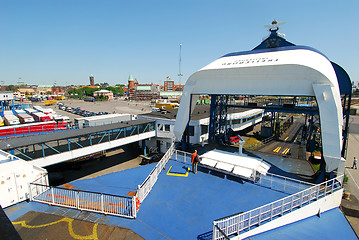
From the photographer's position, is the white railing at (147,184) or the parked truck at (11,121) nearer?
the white railing at (147,184)

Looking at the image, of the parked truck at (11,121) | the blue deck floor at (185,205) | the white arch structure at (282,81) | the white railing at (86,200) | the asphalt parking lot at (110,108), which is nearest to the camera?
the blue deck floor at (185,205)

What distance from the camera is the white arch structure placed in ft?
36.2

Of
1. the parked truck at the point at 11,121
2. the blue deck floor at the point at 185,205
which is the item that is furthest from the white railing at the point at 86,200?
the parked truck at the point at 11,121

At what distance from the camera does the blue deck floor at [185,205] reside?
26.7 feet

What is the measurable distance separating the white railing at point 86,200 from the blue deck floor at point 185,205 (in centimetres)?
30

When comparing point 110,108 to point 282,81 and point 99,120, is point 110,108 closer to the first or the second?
point 99,120

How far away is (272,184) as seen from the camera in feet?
38.2

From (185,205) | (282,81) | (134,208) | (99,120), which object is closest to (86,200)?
(134,208)

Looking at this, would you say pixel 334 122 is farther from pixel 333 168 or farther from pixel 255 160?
pixel 255 160

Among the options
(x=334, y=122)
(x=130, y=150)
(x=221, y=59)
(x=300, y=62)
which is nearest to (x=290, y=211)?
(x=334, y=122)

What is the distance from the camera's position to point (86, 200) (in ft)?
30.8

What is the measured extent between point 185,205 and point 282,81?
35.1ft

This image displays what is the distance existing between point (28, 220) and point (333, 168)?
16.4 m

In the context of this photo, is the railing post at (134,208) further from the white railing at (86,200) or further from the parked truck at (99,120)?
the parked truck at (99,120)
